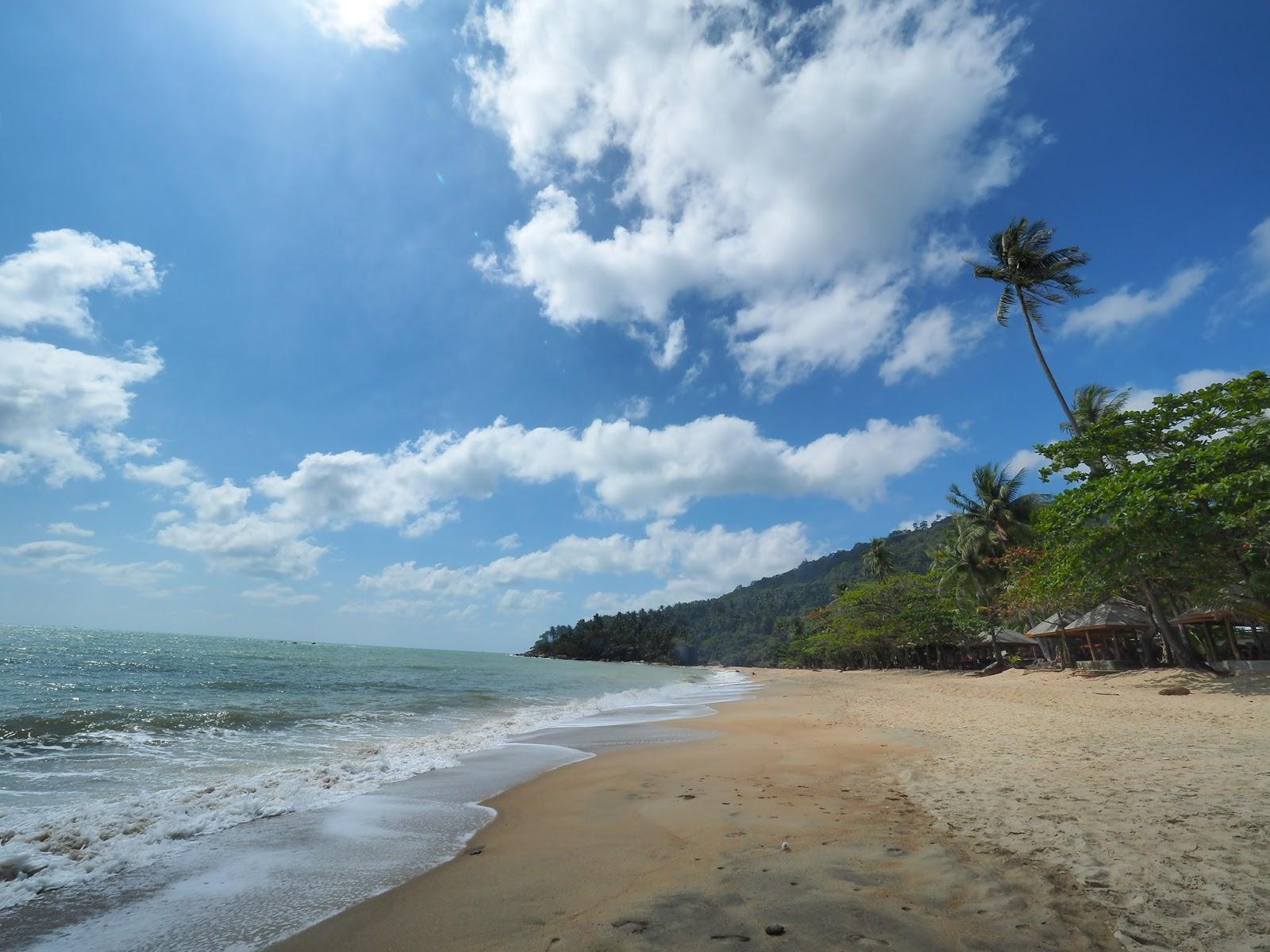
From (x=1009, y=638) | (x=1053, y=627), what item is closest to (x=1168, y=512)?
(x=1053, y=627)

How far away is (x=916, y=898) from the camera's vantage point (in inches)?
141

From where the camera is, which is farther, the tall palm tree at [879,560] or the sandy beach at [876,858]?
the tall palm tree at [879,560]

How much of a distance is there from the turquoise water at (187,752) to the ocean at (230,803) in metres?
0.04

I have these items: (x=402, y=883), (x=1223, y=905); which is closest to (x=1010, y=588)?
(x=1223, y=905)

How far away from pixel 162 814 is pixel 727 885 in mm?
6435

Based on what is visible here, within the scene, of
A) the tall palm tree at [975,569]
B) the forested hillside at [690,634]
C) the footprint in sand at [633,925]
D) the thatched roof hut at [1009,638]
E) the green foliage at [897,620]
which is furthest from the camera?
the forested hillside at [690,634]

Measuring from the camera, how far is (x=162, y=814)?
21.0 feet

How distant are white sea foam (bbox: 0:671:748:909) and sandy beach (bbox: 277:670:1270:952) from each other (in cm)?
261

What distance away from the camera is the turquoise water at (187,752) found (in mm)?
5609

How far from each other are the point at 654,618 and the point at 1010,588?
428 ft

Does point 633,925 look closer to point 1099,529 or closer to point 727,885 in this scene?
point 727,885

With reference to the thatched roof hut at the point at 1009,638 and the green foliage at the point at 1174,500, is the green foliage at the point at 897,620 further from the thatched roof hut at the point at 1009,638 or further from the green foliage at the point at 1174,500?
the green foliage at the point at 1174,500

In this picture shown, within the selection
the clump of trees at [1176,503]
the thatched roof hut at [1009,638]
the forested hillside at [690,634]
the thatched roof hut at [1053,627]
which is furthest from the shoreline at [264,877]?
the forested hillside at [690,634]

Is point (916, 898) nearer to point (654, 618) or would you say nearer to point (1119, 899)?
point (1119, 899)
